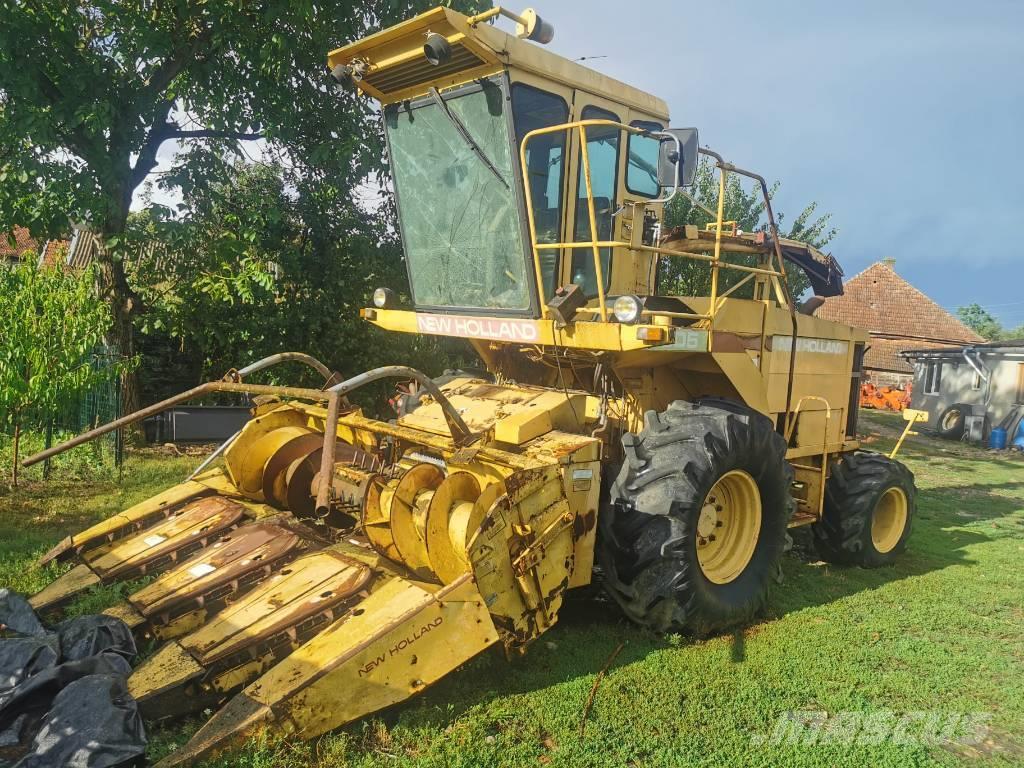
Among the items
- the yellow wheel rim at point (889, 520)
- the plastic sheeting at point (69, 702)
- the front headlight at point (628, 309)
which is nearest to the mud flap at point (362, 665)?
the plastic sheeting at point (69, 702)

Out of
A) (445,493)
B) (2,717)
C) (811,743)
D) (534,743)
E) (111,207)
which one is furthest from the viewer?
(111,207)

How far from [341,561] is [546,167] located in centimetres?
263

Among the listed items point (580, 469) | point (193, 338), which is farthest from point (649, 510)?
point (193, 338)

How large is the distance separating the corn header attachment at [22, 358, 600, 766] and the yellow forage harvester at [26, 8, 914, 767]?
0.04ft

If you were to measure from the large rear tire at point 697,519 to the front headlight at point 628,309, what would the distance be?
682 mm

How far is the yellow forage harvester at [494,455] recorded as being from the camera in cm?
323

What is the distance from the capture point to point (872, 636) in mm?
4527

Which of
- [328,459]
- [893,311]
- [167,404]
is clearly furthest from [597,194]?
[893,311]

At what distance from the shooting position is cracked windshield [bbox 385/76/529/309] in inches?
178

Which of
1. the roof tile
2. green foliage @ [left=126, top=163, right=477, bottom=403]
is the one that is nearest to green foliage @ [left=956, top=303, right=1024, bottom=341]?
the roof tile

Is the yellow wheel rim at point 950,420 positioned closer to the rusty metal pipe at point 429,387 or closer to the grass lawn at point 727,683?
the grass lawn at point 727,683

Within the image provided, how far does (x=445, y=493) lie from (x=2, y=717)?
75.3 inches

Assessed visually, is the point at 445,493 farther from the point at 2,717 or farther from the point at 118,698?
the point at 2,717

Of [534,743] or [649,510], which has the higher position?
[649,510]
